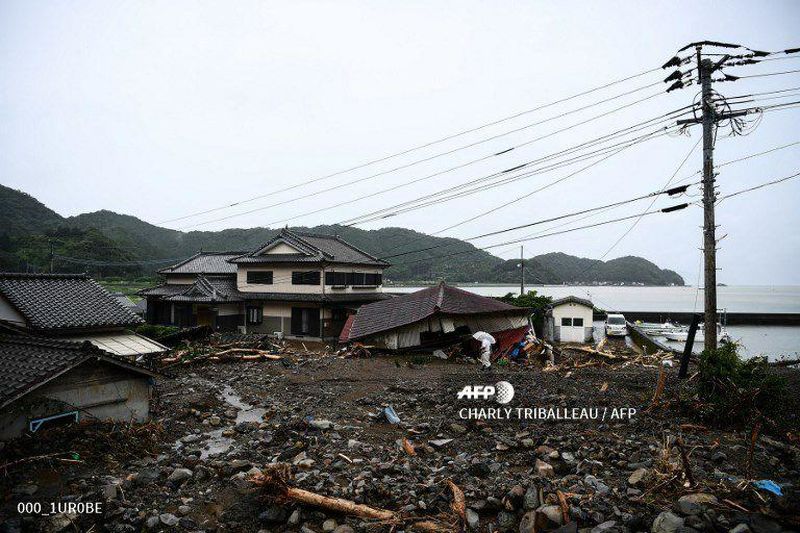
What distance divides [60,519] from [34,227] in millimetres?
106710

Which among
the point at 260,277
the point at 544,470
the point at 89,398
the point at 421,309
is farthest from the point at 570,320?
the point at 89,398

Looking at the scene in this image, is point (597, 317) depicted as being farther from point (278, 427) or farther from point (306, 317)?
point (278, 427)

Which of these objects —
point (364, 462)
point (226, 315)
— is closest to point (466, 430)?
point (364, 462)

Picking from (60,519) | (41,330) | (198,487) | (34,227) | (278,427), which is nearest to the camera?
(60,519)

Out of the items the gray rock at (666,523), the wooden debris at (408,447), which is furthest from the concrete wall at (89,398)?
the gray rock at (666,523)

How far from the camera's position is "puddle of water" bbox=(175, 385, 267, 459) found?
450 inches

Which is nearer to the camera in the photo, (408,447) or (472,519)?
(472,519)

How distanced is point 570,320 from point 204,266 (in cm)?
3420

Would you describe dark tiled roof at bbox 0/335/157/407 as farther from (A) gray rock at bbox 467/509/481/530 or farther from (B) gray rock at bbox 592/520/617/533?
(B) gray rock at bbox 592/520/617/533

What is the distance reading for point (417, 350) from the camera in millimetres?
23297

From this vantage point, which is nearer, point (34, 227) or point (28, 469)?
point (28, 469)

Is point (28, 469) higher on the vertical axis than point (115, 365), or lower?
lower

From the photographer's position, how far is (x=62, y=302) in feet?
56.6

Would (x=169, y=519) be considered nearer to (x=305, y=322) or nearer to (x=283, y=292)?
(x=305, y=322)
